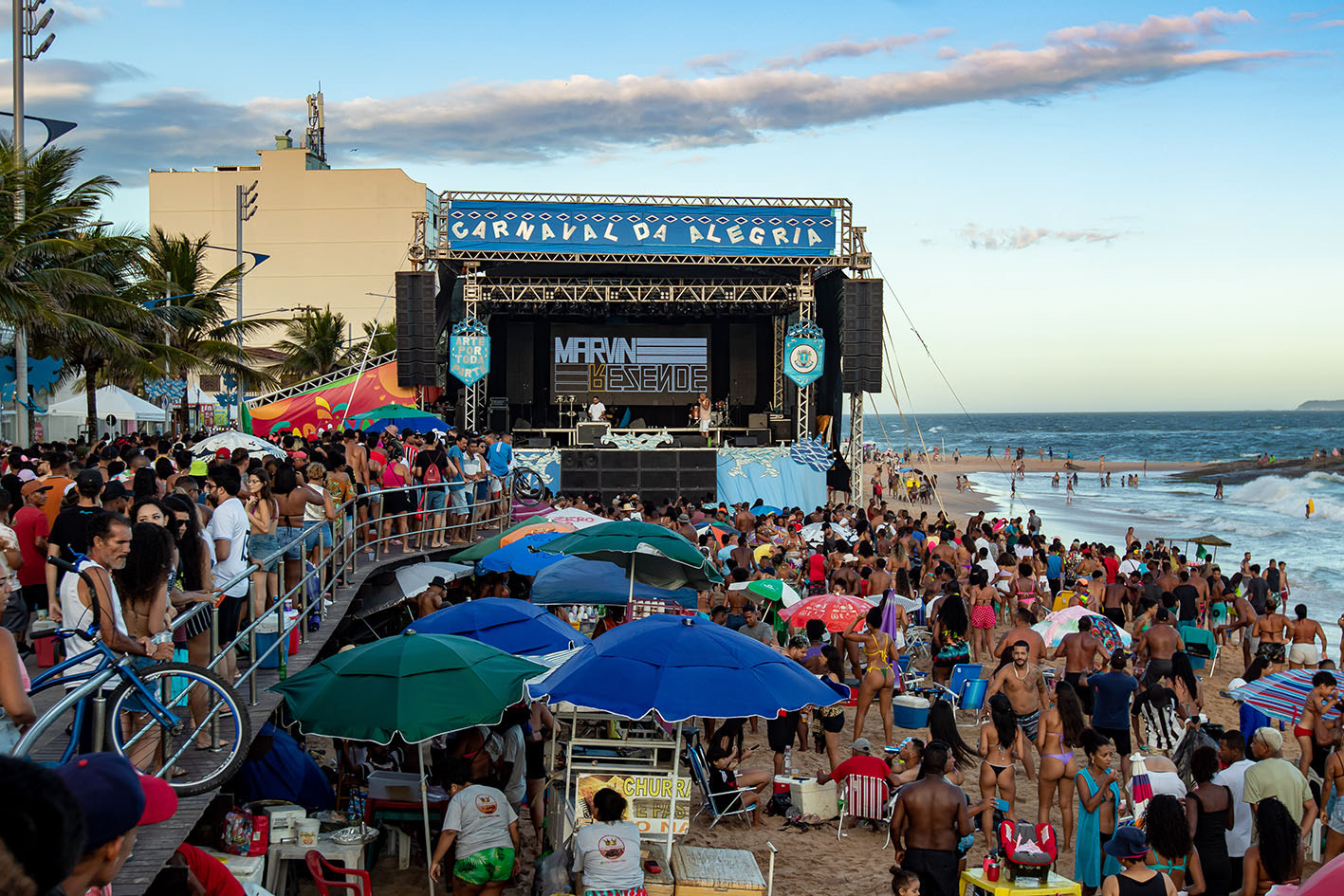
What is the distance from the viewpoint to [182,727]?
6.05m

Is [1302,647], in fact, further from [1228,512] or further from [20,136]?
[1228,512]

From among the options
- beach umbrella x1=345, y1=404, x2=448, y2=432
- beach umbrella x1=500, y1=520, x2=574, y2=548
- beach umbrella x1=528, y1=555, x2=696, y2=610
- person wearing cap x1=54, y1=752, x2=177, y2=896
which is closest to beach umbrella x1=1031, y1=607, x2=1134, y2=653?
beach umbrella x1=528, y1=555, x2=696, y2=610

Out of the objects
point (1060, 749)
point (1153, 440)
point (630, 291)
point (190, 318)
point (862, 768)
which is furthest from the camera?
point (1153, 440)

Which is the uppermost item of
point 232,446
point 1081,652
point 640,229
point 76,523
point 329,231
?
point 329,231

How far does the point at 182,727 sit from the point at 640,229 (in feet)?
62.6

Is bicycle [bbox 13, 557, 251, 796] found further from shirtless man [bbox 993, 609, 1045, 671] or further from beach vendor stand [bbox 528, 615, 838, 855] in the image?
shirtless man [bbox 993, 609, 1045, 671]

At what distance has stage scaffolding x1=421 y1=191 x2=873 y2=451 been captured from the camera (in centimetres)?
2414

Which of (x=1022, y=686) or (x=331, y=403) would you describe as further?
(x=331, y=403)

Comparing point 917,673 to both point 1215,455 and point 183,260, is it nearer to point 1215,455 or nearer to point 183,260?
point 183,260

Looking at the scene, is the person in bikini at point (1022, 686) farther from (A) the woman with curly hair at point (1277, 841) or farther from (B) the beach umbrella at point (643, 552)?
(B) the beach umbrella at point (643, 552)

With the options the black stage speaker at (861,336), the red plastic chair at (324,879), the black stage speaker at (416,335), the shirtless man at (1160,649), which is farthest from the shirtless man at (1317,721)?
the black stage speaker at (416,335)

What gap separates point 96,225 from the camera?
19531mm

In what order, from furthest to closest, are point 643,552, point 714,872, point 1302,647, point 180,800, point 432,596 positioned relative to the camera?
point 432,596 < point 1302,647 < point 643,552 < point 714,872 < point 180,800

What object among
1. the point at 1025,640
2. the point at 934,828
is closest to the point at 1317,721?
the point at 1025,640
